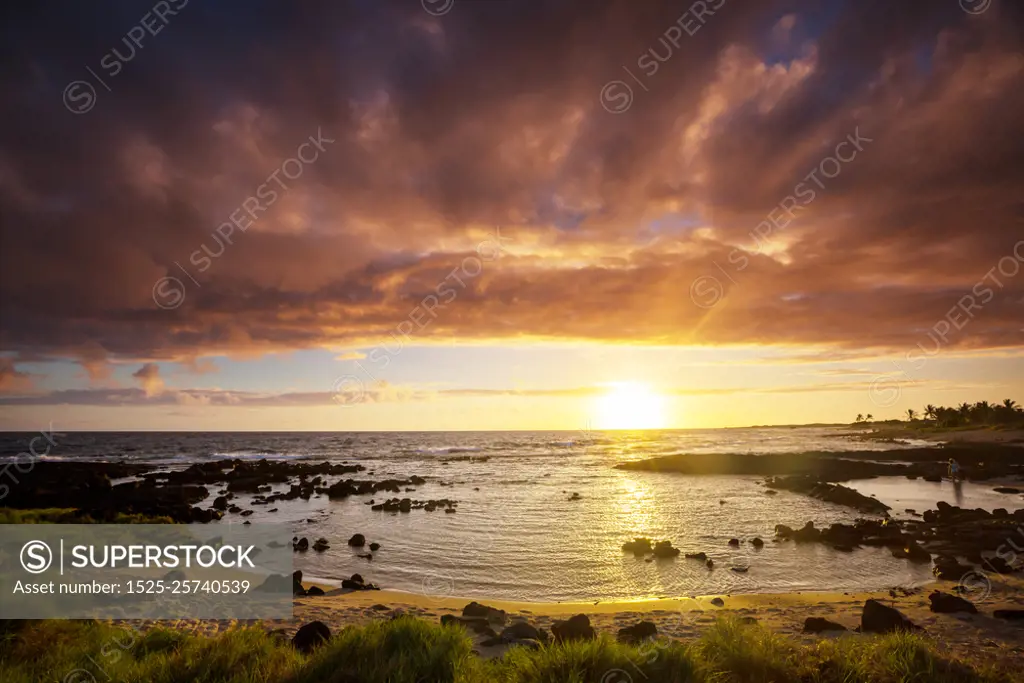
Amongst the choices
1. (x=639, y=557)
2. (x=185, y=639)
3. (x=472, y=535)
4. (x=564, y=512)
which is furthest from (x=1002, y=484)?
(x=185, y=639)

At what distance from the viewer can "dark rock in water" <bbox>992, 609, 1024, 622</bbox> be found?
1273cm

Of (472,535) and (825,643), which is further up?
(825,643)

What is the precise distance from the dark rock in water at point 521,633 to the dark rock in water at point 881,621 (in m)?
7.40

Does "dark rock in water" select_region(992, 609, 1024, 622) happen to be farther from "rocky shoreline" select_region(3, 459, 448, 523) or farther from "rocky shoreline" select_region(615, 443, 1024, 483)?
"rocky shoreline" select_region(615, 443, 1024, 483)

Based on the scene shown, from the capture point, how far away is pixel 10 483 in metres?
45.8

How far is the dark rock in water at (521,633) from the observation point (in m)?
11.5

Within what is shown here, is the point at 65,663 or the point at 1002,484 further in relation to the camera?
the point at 1002,484

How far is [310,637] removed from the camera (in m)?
10.6

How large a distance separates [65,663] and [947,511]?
117 feet

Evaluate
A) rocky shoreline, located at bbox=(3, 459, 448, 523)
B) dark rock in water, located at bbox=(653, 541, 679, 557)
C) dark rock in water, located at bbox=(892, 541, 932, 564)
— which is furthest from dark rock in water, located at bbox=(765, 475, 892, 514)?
rocky shoreline, located at bbox=(3, 459, 448, 523)

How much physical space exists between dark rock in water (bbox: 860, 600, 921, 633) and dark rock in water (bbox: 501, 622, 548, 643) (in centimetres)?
740

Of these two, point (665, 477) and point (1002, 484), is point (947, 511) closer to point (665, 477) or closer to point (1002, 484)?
point (1002, 484)

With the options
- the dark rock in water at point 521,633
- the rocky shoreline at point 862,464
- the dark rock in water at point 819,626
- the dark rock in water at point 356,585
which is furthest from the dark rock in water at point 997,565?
the rocky shoreline at point 862,464

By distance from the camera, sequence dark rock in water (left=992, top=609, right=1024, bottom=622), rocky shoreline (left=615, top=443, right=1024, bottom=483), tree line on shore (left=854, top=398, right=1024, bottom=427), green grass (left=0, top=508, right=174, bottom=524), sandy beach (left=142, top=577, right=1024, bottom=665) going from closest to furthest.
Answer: sandy beach (left=142, top=577, right=1024, bottom=665) → dark rock in water (left=992, top=609, right=1024, bottom=622) → green grass (left=0, top=508, right=174, bottom=524) → rocky shoreline (left=615, top=443, right=1024, bottom=483) → tree line on shore (left=854, top=398, right=1024, bottom=427)
